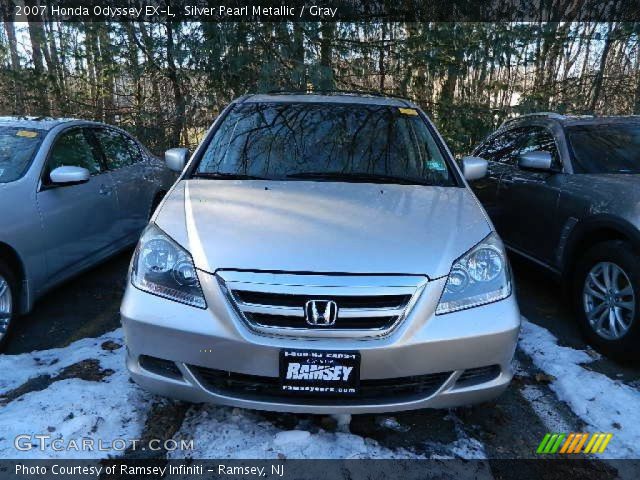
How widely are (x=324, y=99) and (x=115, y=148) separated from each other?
2.47m

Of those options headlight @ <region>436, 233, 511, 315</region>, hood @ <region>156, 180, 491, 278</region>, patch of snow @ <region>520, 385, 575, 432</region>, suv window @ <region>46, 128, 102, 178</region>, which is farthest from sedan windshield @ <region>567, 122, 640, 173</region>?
suv window @ <region>46, 128, 102, 178</region>

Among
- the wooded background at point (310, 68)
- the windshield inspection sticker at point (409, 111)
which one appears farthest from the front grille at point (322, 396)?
the wooded background at point (310, 68)

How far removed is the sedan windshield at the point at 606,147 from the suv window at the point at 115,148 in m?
4.24

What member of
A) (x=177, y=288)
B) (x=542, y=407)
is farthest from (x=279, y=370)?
(x=542, y=407)

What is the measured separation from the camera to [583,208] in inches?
141

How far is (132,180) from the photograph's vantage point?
4.90 meters

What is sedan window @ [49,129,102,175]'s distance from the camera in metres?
3.82

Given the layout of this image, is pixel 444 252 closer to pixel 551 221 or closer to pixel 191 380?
pixel 191 380

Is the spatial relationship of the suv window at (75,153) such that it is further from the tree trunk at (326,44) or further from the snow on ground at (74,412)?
the tree trunk at (326,44)

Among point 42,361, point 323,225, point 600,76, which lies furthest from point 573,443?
point 600,76

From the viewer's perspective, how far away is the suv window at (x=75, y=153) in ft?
12.5

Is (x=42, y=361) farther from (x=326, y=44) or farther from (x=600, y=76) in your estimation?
(x=600, y=76)

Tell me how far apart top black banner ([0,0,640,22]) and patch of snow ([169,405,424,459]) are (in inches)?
261

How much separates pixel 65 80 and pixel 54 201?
6455 millimetres
